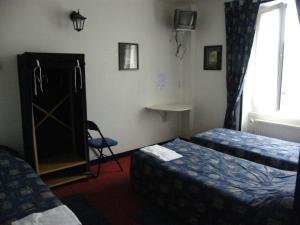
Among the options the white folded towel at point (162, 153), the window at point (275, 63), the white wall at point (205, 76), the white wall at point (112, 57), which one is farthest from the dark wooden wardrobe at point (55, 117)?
the window at point (275, 63)

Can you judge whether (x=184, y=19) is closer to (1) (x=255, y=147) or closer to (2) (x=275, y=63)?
(2) (x=275, y=63)

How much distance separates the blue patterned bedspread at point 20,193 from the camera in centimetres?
172

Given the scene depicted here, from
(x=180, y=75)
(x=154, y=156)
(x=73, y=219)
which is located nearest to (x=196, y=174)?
(x=154, y=156)

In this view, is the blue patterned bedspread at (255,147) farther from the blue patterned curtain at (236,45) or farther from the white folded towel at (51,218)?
the white folded towel at (51,218)

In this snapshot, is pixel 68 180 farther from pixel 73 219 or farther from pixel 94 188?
pixel 73 219

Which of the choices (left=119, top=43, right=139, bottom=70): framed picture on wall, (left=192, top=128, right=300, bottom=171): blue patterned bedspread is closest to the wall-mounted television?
(left=119, top=43, right=139, bottom=70): framed picture on wall

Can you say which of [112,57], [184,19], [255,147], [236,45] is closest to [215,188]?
[255,147]

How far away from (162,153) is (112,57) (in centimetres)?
166

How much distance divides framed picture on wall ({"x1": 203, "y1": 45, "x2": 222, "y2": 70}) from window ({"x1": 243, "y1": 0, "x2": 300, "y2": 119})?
1.64ft

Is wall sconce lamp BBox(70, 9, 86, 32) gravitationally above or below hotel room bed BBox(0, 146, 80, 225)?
above

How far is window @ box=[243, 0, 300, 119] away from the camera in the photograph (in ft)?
11.2

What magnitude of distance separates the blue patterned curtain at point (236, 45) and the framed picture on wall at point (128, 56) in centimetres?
141

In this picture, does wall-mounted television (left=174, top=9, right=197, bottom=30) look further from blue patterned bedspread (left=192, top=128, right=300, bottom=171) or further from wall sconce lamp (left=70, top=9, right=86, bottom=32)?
blue patterned bedspread (left=192, top=128, right=300, bottom=171)

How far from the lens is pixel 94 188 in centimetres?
296
